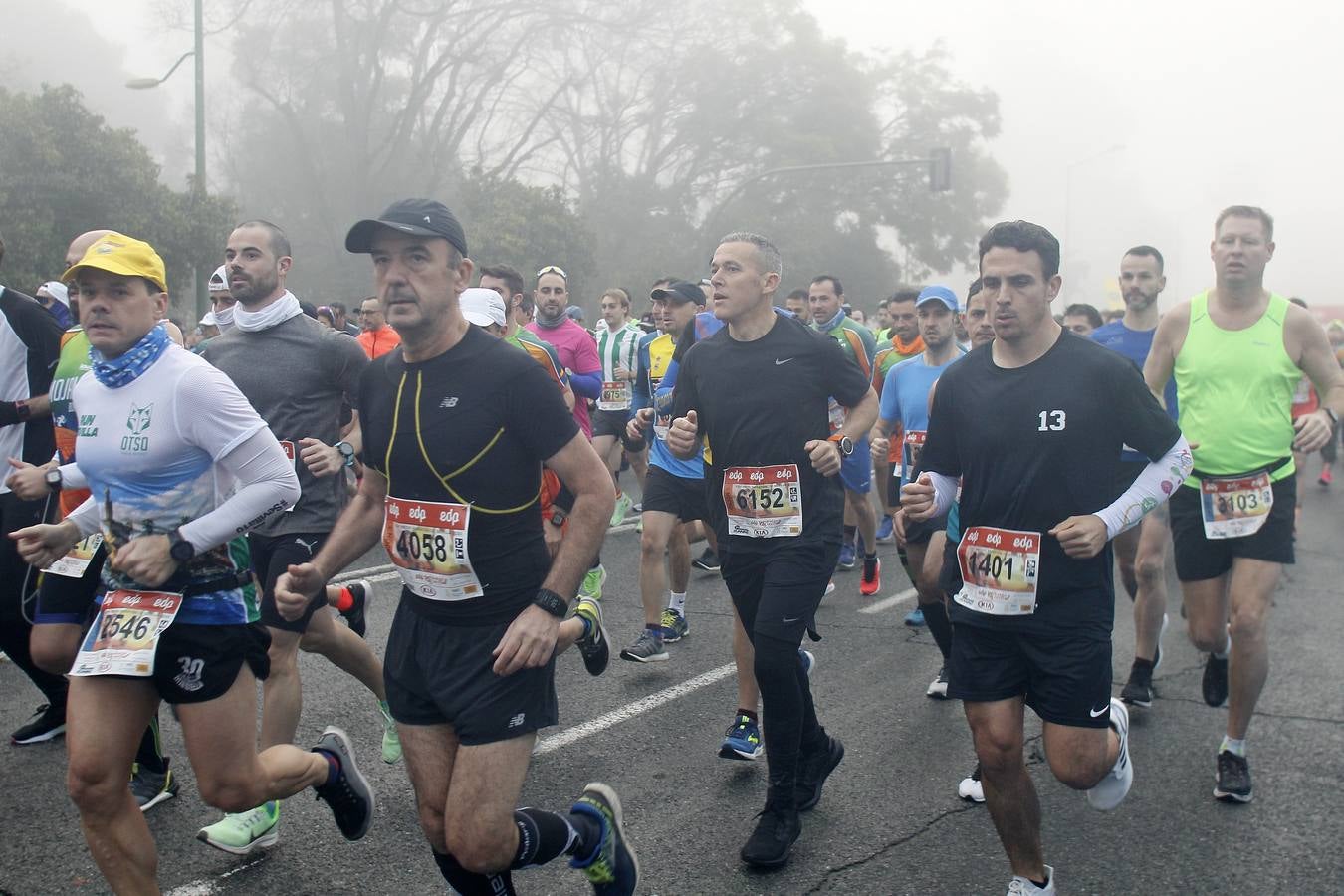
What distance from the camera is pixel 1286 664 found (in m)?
6.68

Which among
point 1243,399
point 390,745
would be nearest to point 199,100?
point 390,745

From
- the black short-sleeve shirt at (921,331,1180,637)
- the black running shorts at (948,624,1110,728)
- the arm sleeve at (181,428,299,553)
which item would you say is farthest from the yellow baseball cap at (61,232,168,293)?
the black running shorts at (948,624,1110,728)

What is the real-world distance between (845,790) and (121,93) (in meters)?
62.7

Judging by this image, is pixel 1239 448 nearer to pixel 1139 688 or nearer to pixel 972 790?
pixel 1139 688

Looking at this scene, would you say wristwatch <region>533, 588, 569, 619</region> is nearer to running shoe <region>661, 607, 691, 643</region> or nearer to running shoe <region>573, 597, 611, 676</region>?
running shoe <region>573, 597, 611, 676</region>

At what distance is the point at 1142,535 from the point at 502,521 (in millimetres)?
3902

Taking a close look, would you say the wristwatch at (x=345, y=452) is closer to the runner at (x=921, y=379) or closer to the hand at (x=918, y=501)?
the hand at (x=918, y=501)

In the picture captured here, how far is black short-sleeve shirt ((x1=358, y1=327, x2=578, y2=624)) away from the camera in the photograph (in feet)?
10.4

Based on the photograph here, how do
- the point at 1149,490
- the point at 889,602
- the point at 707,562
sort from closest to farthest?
the point at 1149,490 → the point at 889,602 → the point at 707,562

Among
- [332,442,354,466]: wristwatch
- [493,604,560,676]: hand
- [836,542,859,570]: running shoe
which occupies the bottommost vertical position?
[836,542,859,570]: running shoe

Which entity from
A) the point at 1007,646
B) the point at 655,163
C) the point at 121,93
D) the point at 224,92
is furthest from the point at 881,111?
the point at 1007,646

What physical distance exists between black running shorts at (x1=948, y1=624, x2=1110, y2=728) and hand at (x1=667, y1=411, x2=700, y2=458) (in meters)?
1.37

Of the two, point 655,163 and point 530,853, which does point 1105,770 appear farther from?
point 655,163

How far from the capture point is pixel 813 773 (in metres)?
4.59
